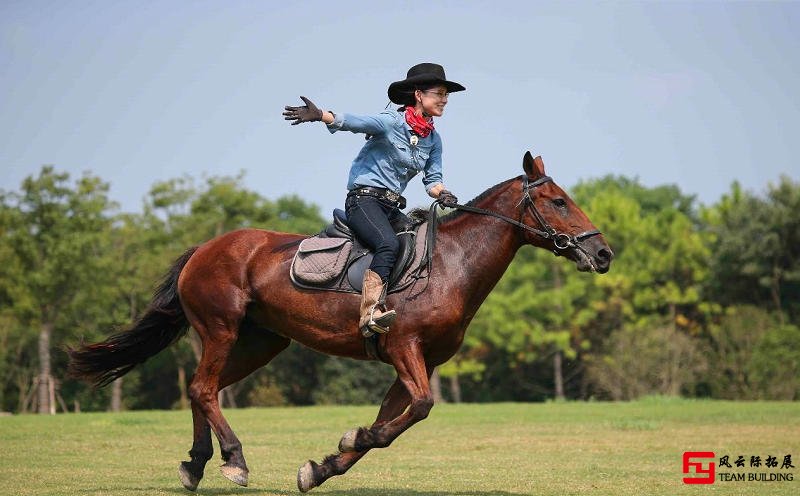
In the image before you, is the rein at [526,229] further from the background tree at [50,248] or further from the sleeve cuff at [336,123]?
the background tree at [50,248]

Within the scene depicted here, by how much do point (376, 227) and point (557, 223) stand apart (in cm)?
180

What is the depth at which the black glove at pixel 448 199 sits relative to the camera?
33.9 ft

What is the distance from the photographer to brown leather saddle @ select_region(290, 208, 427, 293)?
999 cm

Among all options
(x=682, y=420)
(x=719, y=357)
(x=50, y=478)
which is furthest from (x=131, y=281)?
(x=50, y=478)

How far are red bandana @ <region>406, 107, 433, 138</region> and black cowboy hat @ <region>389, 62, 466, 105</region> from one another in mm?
225

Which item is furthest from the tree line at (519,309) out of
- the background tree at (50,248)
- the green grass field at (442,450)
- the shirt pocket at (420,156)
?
the shirt pocket at (420,156)

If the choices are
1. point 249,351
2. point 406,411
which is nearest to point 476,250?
point 406,411

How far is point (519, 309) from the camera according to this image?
6319cm

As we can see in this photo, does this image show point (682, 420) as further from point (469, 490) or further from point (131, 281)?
point (131, 281)

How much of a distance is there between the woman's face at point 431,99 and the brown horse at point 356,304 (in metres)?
1.03

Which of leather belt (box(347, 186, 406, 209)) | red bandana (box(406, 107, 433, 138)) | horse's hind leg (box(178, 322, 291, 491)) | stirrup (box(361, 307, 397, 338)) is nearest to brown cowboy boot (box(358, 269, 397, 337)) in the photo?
stirrup (box(361, 307, 397, 338))

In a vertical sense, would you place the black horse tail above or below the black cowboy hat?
below

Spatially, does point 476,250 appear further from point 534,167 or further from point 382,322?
point 382,322

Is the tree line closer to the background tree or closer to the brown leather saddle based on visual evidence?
the background tree
